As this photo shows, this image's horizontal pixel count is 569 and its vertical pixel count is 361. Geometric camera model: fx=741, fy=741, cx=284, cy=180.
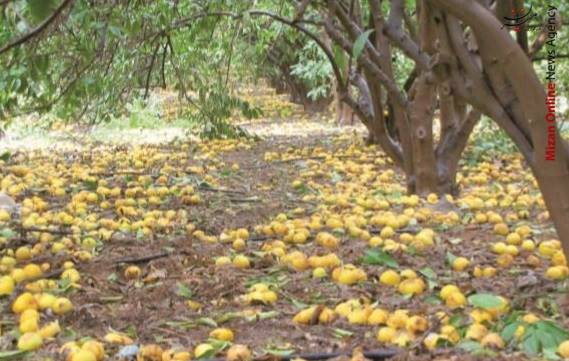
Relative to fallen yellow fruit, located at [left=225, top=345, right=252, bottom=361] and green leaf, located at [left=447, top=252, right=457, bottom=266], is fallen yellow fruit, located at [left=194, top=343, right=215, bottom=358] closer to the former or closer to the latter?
fallen yellow fruit, located at [left=225, top=345, right=252, bottom=361]

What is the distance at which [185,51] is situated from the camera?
8.59 m

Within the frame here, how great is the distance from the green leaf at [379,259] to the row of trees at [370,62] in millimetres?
856

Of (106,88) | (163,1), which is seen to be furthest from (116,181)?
(163,1)

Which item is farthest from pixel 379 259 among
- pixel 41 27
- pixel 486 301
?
pixel 41 27

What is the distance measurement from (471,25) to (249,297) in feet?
4.69

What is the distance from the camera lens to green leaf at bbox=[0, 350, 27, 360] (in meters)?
2.59

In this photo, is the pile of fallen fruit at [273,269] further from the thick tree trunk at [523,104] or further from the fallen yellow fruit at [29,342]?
the thick tree trunk at [523,104]

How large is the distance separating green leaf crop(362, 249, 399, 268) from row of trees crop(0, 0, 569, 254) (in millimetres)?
856

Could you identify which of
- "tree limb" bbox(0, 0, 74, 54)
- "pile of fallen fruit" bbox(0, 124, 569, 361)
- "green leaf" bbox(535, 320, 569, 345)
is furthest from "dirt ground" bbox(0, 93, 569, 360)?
"tree limb" bbox(0, 0, 74, 54)

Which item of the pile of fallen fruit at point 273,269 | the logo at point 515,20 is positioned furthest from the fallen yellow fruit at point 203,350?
the logo at point 515,20

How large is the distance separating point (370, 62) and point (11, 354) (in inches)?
138

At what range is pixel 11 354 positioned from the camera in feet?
8.54

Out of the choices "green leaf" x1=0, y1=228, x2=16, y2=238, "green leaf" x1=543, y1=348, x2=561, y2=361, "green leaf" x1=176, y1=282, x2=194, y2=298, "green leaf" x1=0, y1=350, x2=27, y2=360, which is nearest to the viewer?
"green leaf" x1=543, y1=348, x2=561, y2=361

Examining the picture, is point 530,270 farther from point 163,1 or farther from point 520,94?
point 163,1
